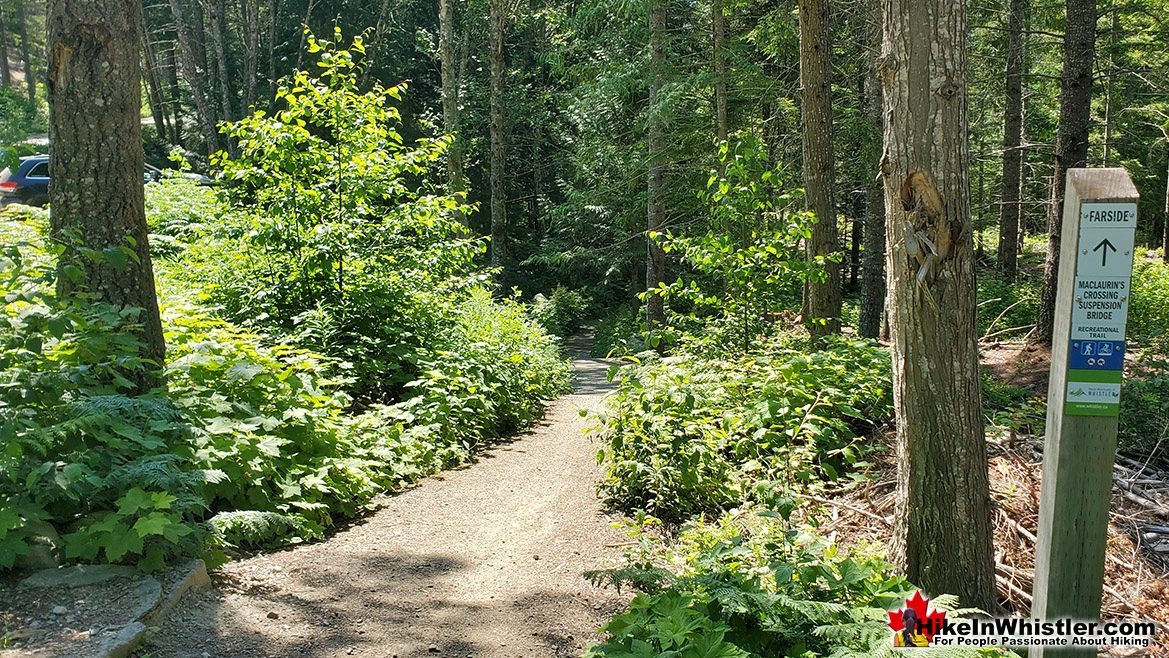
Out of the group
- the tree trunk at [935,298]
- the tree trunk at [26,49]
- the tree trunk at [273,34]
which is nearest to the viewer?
the tree trunk at [935,298]

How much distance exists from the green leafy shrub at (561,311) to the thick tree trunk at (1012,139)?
42.1ft

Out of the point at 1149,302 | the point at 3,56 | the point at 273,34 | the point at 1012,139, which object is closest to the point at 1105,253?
the point at 1149,302

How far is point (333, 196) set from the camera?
962 cm

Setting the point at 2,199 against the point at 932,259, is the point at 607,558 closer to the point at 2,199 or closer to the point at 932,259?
the point at 932,259

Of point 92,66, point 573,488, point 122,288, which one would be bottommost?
point 573,488

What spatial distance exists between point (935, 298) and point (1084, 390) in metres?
1.01

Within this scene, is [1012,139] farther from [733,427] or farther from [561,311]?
[733,427]

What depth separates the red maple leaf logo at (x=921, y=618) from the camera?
11.4 ft

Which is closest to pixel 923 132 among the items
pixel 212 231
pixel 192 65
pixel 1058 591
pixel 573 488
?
pixel 1058 591

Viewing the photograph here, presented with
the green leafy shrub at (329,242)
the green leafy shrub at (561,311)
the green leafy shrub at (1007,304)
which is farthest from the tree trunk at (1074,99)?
the green leafy shrub at (561,311)

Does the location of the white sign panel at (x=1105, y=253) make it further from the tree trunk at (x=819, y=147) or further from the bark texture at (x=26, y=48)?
the bark texture at (x=26, y=48)

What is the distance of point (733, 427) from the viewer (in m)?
6.54

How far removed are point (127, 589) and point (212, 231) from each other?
7.09m

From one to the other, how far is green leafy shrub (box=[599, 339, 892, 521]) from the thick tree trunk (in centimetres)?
969
